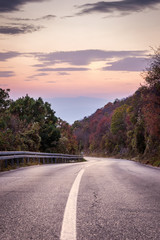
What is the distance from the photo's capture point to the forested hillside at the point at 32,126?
93.0 ft

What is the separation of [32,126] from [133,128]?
38514 millimetres

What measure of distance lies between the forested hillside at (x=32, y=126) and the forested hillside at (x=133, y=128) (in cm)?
1077

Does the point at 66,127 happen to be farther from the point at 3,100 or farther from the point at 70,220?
the point at 70,220

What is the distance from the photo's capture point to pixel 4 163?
17000 millimetres

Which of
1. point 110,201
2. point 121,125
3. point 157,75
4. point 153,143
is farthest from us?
point 121,125

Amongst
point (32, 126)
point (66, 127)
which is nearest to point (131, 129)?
point (66, 127)

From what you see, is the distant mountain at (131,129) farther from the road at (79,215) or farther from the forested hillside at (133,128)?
the road at (79,215)

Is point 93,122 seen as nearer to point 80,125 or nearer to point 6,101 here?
point 80,125

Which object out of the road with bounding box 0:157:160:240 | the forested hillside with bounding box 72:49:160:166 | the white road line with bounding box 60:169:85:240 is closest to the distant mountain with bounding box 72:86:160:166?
the forested hillside with bounding box 72:49:160:166

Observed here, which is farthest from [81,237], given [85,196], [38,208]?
[85,196]

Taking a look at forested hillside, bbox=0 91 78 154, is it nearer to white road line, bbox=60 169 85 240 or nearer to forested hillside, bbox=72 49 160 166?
forested hillside, bbox=72 49 160 166

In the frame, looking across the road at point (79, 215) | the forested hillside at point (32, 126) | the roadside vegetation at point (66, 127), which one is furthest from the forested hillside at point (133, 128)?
the road at point (79, 215)

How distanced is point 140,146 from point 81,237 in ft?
150

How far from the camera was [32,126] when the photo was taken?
3606 centimetres
